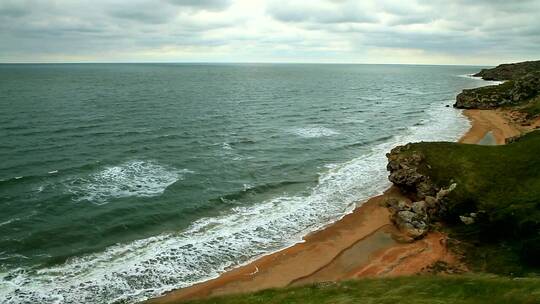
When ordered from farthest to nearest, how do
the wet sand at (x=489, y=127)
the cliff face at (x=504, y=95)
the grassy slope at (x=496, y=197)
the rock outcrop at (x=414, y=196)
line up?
the cliff face at (x=504, y=95) < the wet sand at (x=489, y=127) < the rock outcrop at (x=414, y=196) < the grassy slope at (x=496, y=197)

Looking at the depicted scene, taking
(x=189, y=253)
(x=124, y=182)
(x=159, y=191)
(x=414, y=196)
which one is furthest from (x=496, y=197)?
(x=124, y=182)

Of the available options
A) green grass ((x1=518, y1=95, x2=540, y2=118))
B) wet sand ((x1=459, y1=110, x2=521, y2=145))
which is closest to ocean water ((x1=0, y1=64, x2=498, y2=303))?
wet sand ((x1=459, y1=110, x2=521, y2=145))

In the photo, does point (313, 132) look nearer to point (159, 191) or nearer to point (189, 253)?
point (159, 191)

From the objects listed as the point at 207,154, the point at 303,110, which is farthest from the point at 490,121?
the point at 207,154

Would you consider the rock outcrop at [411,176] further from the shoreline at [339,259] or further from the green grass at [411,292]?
the green grass at [411,292]

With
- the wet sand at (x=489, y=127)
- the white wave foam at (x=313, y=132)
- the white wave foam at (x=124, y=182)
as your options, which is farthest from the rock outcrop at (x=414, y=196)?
the wet sand at (x=489, y=127)

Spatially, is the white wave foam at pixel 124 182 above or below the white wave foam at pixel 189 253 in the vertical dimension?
above

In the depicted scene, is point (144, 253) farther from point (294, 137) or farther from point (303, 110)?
point (303, 110)
